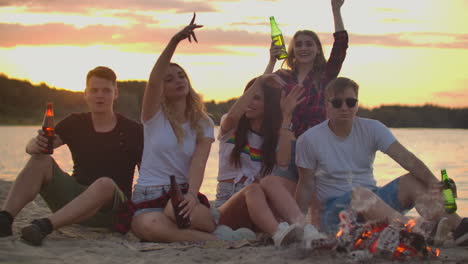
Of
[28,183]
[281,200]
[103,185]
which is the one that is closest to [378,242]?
[281,200]

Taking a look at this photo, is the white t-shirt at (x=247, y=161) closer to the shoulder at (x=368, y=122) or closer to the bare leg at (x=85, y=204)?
the shoulder at (x=368, y=122)

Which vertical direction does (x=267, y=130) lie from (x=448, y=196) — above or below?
above

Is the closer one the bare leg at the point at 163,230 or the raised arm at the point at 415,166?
the raised arm at the point at 415,166

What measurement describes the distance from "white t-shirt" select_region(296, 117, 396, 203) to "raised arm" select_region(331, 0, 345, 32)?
166 cm

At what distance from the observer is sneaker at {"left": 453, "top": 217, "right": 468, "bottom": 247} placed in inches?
170

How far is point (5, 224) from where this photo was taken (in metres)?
4.44

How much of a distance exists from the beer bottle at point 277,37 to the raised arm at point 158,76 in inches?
62.5

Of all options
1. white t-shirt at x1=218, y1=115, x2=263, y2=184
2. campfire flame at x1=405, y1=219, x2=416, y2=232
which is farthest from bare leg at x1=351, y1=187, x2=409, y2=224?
white t-shirt at x1=218, y1=115, x2=263, y2=184

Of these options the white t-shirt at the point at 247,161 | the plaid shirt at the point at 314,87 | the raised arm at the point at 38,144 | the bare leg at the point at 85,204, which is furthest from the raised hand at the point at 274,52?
the raised arm at the point at 38,144

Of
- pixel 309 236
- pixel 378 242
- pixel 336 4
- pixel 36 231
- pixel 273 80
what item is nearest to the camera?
pixel 378 242

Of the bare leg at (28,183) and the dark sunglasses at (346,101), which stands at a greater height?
the dark sunglasses at (346,101)

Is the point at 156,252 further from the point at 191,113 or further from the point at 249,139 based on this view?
the point at 249,139

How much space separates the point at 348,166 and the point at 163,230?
152cm

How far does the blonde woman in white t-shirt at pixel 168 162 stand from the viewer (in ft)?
15.2
